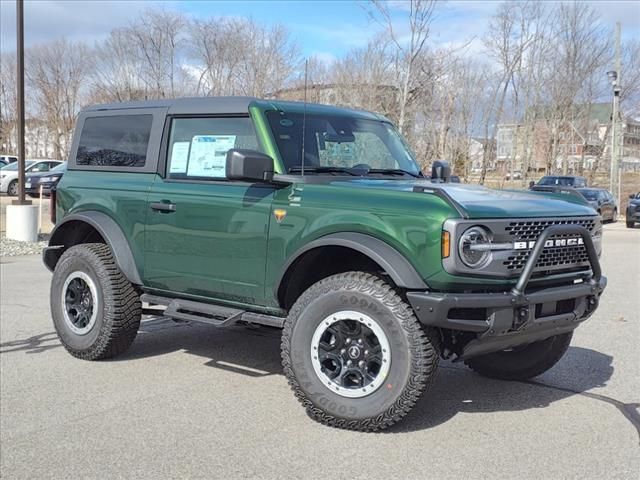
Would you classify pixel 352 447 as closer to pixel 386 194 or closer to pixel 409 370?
pixel 409 370

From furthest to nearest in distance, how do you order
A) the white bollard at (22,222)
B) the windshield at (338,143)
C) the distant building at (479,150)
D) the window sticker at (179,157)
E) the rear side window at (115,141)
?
1. the distant building at (479,150)
2. the white bollard at (22,222)
3. the rear side window at (115,141)
4. the window sticker at (179,157)
5. the windshield at (338,143)

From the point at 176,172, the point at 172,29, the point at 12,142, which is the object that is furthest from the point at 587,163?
the point at 176,172

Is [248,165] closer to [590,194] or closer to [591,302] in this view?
[591,302]

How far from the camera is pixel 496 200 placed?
4438 mm

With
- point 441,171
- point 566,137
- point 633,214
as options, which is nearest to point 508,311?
point 441,171

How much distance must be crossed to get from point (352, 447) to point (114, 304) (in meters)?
2.51

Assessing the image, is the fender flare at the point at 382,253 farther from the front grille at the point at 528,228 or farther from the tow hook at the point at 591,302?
the tow hook at the point at 591,302

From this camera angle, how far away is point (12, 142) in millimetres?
60594

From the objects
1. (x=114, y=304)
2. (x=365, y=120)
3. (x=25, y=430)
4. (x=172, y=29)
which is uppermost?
(x=172, y=29)

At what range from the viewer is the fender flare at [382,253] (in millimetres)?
4145

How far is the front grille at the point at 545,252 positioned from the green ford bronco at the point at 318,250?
11 millimetres

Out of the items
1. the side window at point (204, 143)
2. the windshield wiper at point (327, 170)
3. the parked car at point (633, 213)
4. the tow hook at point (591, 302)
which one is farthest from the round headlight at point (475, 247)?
the parked car at point (633, 213)

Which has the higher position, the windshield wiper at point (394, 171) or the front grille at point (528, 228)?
the windshield wiper at point (394, 171)

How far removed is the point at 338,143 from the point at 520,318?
1.96 meters
